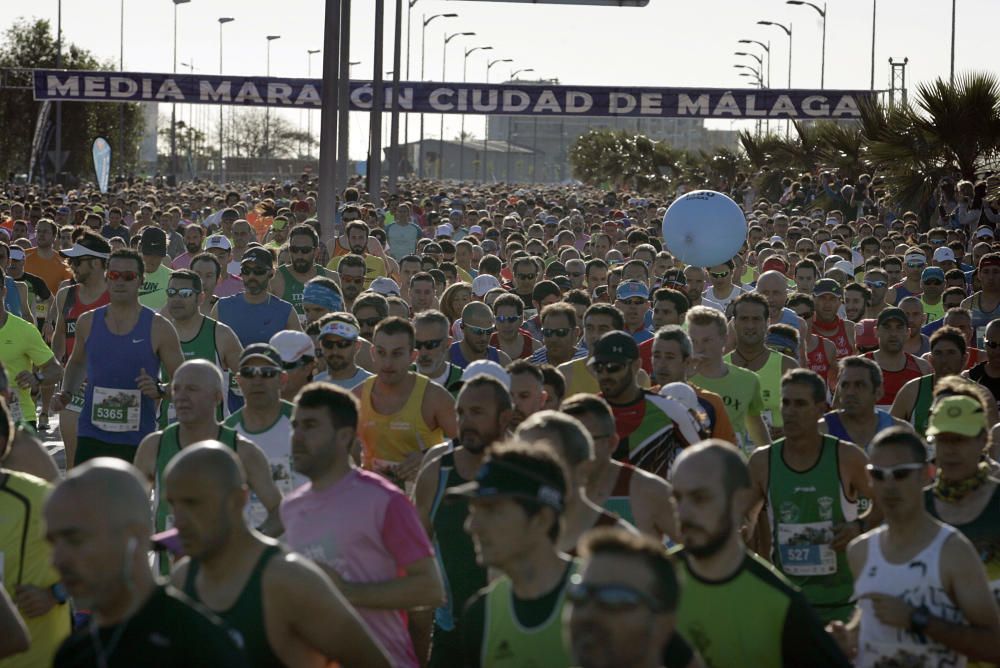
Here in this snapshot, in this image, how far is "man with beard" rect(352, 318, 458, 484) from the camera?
25.5 feet

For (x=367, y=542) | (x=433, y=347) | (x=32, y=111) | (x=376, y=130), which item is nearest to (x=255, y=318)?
(x=433, y=347)

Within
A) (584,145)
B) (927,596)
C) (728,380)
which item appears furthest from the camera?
(584,145)

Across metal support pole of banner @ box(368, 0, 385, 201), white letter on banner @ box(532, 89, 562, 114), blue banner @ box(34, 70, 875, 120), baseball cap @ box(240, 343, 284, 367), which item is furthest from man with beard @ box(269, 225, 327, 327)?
white letter on banner @ box(532, 89, 562, 114)

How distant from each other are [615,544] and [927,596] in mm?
1893

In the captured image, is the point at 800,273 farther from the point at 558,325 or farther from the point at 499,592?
the point at 499,592

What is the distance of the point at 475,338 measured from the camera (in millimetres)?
10156

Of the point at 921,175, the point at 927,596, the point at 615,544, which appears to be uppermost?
the point at 921,175

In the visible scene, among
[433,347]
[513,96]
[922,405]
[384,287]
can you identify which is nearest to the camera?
[922,405]

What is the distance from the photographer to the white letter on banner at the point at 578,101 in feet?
155

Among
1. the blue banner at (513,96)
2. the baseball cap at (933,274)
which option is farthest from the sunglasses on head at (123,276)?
the blue banner at (513,96)

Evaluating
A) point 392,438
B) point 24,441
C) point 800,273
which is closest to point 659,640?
point 24,441

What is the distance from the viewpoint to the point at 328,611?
168 inches

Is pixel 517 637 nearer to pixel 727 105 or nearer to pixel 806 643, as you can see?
pixel 806 643

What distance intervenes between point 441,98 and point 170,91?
7.57m
